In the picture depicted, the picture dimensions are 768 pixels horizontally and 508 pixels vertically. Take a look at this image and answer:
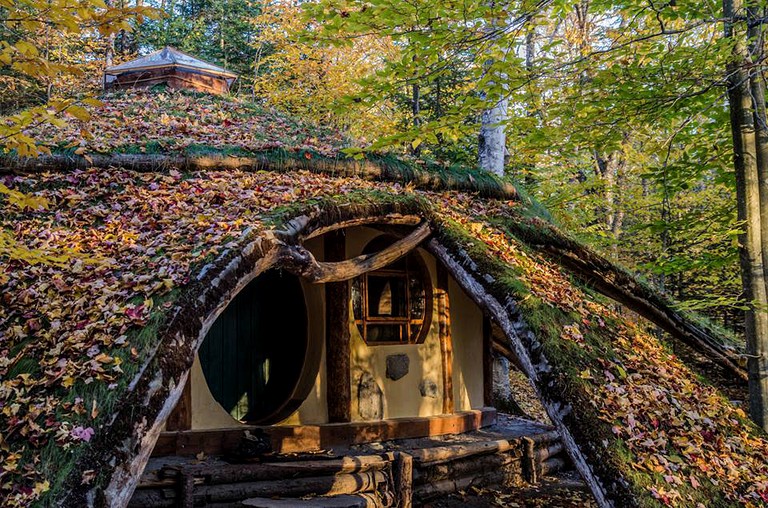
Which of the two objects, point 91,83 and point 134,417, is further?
point 91,83

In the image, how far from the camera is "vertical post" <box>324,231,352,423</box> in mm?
7598

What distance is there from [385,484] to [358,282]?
2546mm

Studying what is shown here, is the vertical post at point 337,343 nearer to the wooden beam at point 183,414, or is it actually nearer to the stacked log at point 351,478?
the stacked log at point 351,478

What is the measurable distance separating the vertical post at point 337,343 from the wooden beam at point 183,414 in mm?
1733

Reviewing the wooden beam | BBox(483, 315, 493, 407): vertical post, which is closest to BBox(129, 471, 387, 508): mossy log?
the wooden beam

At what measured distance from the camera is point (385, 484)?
7.07 m

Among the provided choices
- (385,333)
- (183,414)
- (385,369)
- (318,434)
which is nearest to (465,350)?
(385,333)

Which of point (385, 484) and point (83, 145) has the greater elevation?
point (83, 145)

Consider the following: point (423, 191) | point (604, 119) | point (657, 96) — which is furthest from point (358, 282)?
point (657, 96)

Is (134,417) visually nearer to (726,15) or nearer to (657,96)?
(657,96)

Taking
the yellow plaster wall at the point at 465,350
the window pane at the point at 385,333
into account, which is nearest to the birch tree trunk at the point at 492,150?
the yellow plaster wall at the point at 465,350

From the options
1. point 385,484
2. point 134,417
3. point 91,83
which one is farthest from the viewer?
point 91,83

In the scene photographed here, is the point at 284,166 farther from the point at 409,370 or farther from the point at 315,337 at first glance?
the point at 409,370

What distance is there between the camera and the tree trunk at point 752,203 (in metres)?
6.00
